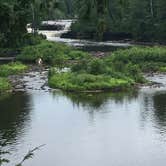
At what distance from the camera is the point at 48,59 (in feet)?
308

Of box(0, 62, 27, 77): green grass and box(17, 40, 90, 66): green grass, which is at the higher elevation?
box(17, 40, 90, 66): green grass

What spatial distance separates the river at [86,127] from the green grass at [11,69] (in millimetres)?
12430

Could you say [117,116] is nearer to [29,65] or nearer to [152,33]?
[29,65]

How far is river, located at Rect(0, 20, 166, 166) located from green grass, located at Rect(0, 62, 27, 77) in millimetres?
12430

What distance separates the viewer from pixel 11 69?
262 ft

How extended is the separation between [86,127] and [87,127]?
3.6 inches

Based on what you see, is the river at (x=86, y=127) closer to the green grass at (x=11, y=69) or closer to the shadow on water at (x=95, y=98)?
the shadow on water at (x=95, y=98)

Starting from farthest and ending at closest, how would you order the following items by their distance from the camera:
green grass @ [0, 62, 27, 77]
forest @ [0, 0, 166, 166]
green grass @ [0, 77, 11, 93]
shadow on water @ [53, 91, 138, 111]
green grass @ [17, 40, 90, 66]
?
green grass @ [17, 40, 90, 66] < green grass @ [0, 62, 27, 77] < green grass @ [0, 77, 11, 93] < shadow on water @ [53, 91, 138, 111] < forest @ [0, 0, 166, 166]

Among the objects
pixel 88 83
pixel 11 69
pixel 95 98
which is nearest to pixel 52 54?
pixel 11 69

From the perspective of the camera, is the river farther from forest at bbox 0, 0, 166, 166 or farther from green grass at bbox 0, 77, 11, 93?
green grass at bbox 0, 77, 11, 93

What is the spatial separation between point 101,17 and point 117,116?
1434 inches

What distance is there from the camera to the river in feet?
119

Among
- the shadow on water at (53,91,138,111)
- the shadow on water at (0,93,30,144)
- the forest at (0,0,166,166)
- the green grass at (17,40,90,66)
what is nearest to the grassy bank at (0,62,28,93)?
the forest at (0,0,166,166)

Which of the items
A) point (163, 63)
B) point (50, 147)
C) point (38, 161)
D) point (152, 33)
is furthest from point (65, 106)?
point (152, 33)
